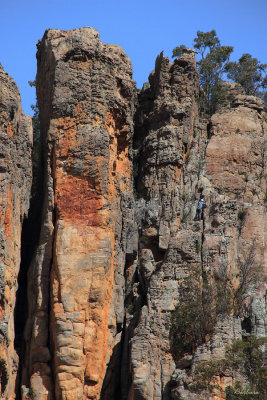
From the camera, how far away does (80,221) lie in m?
42.5

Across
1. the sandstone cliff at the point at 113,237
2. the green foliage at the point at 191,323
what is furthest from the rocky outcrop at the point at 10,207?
the green foliage at the point at 191,323

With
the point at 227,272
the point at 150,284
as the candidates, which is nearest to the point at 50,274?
the point at 150,284

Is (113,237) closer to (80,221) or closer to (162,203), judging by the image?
(80,221)

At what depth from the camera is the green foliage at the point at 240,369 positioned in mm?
37500

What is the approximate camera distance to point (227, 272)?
43.7 meters

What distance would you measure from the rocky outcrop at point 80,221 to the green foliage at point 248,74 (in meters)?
14.6

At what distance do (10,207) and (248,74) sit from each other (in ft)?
72.3

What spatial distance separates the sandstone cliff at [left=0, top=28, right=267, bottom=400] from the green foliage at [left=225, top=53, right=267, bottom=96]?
→ 34.8ft

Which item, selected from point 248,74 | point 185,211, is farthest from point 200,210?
point 248,74

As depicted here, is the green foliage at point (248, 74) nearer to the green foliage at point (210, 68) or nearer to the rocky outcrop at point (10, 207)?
the green foliage at point (210, 68)

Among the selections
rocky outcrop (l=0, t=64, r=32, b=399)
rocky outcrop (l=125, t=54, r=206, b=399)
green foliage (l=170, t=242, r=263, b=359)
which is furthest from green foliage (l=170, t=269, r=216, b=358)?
rocky outcrop (l=0, t=64, r=32, b=399)

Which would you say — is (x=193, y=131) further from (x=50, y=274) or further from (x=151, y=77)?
(x=50, y=274)

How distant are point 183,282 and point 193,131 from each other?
10088 millimetres

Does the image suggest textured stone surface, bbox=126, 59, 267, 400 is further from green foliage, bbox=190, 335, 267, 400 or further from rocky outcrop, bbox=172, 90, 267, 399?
green foliage, bbox=190, 335, 267, 400
